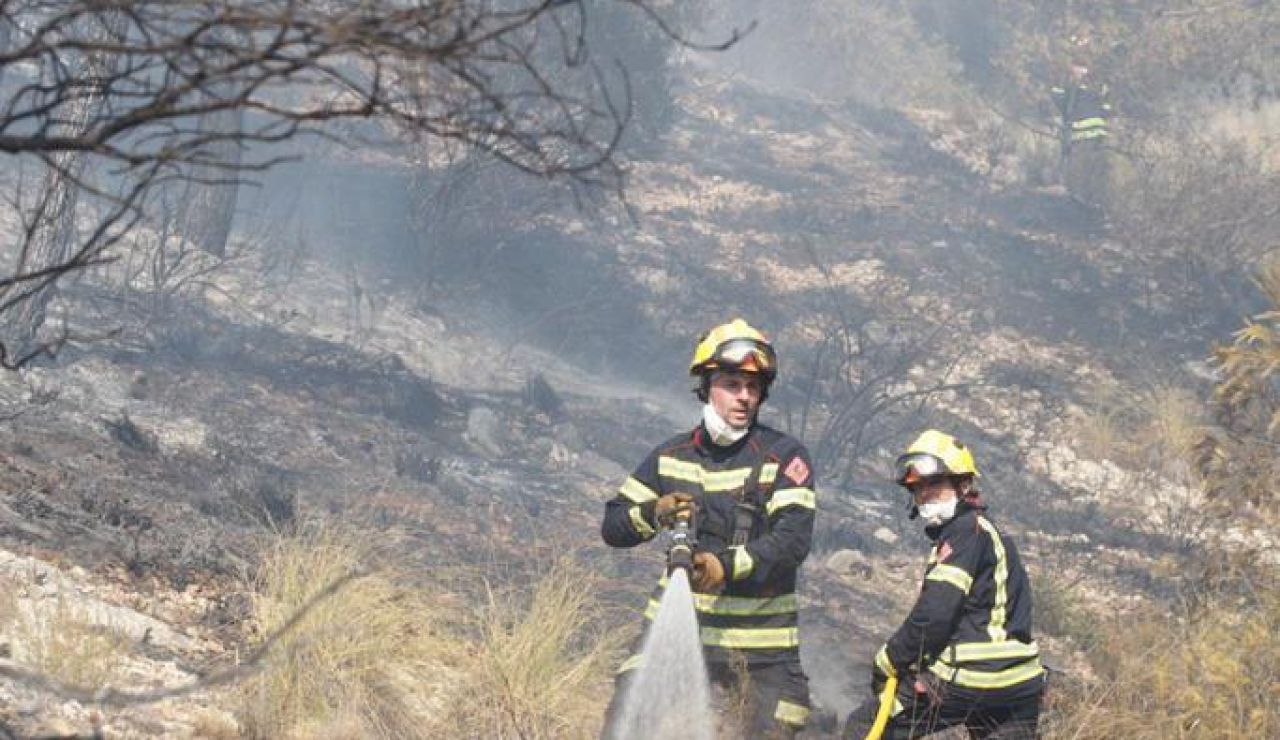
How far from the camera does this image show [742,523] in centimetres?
423

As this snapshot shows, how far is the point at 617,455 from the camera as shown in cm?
1260

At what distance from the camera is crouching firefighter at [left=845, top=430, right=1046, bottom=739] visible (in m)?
4.07

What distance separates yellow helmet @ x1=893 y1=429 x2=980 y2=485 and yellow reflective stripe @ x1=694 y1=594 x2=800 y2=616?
1.77ft

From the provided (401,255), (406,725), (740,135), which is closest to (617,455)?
(401,255)

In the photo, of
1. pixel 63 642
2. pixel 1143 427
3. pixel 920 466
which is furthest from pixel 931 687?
pixel 1143 427

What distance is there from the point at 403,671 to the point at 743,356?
2.04 m

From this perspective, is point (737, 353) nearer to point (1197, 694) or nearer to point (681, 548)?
point (681, 548)

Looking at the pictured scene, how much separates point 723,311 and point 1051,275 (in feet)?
17.7

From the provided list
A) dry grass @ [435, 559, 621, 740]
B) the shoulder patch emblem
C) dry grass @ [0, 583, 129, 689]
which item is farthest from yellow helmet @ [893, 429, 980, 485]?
dry grass @ [0, 583, 129, 689]

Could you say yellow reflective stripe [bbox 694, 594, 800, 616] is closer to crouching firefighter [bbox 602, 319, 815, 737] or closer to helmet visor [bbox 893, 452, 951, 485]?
crouching firefighter [bbox 602, 319, 815, 737]

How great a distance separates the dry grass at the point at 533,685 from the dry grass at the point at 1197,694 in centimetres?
174

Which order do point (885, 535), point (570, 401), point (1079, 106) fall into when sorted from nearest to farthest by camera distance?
point (885, 535), point (570, 401), point (1079, 106)

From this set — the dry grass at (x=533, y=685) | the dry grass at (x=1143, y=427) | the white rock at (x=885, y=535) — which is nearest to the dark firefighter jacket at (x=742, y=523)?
the dry grass at (x=533, y=685)

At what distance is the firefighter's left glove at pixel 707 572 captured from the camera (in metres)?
3.97
